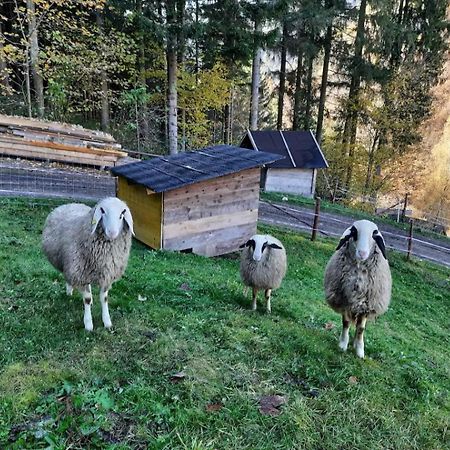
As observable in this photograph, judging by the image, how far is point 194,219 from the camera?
11.5 metres

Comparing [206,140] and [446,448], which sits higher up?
[206,140]

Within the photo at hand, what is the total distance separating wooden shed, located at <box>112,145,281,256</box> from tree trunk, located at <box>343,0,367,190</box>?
16115 millimetres

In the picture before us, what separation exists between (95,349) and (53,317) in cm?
117

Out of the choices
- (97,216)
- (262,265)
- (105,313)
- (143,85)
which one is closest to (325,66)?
(143,85)

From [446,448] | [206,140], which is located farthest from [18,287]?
[206,140]

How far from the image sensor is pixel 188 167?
1138 cm

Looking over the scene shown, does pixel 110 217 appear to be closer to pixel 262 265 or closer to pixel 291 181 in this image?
pixel 262 265

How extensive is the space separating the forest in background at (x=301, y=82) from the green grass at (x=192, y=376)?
1350 cm

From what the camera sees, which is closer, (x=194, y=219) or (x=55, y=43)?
(x=194, y=219)

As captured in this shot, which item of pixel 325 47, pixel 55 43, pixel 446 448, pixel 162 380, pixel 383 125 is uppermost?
pixel 325 47

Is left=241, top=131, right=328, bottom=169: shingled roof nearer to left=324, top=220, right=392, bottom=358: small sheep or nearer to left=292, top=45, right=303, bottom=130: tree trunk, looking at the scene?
left=292, top=45, right=303, bottom=130: tree trunk

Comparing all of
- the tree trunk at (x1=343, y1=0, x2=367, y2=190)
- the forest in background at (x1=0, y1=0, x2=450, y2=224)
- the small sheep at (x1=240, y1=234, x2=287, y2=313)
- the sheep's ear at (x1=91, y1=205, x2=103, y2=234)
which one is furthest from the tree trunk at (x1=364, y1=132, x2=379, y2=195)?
the sheep's ear at (x1=91, y1=205, x2=103, y2=234)

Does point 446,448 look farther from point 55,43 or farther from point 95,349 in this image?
point 55,43

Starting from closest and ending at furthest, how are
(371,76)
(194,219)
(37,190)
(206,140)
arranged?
(194,219) → (37,190) → (371,76) → (206,140)
